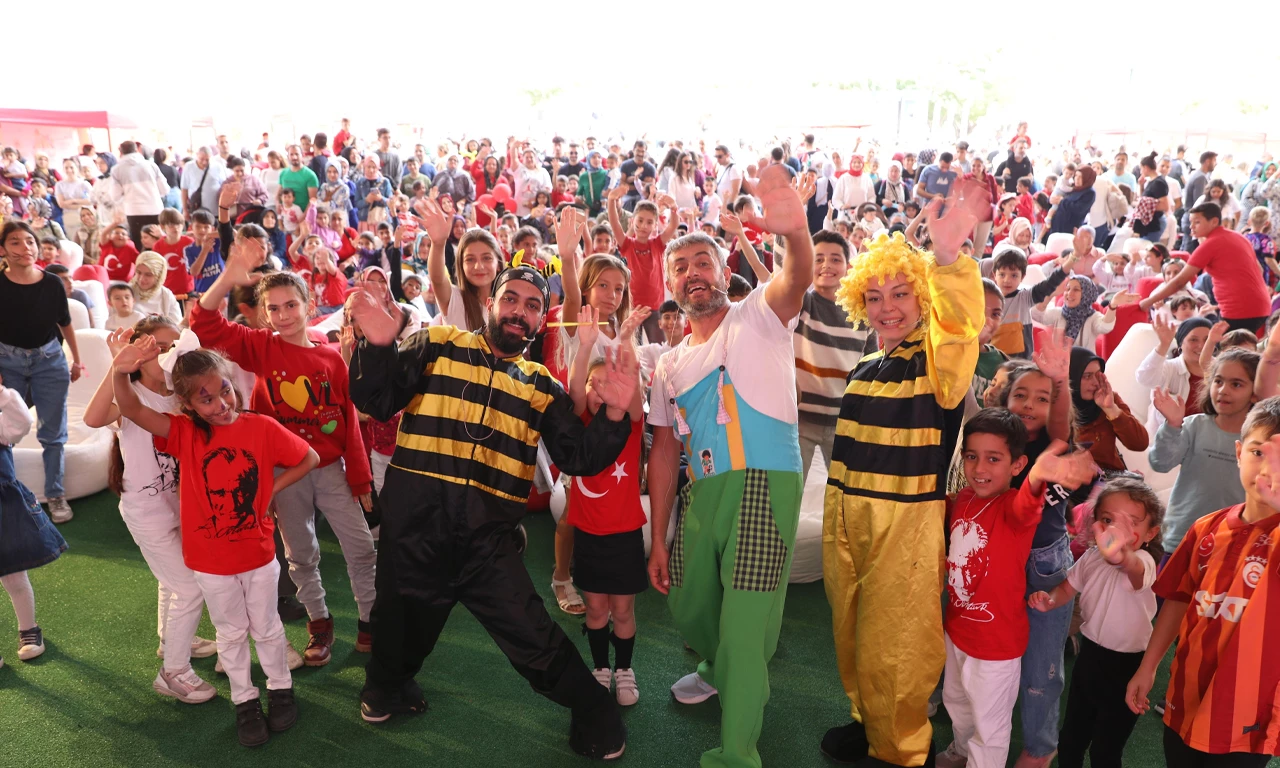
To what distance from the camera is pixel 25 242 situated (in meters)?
5.06

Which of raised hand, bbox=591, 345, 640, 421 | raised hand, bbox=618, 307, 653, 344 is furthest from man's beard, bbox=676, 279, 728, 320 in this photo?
raised hand, bbox=591, 345, 640, 421

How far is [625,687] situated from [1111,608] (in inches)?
74.6

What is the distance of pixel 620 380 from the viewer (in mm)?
2994

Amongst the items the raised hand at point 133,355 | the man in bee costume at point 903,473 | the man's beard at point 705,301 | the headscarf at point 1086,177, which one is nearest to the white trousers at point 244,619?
the raised hand at point 133,355

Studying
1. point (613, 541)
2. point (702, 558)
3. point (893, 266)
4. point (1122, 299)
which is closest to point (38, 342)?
point (613, 541)

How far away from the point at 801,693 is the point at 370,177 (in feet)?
38.6

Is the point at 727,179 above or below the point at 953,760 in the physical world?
above

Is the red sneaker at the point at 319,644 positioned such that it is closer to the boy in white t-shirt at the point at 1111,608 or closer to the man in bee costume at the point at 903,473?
the man in bee costume at the point at 903,473

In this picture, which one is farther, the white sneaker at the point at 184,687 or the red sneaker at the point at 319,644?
the red sneaker at the point at 319,644

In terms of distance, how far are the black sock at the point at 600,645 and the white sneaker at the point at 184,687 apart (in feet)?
5.29

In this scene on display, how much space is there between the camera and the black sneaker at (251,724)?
3.36m

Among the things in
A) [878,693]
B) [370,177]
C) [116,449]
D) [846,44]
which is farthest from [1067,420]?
[846,44]

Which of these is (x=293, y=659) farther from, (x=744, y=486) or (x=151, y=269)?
(x=151, y=269)

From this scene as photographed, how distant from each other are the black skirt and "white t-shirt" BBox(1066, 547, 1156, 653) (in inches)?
63.3
